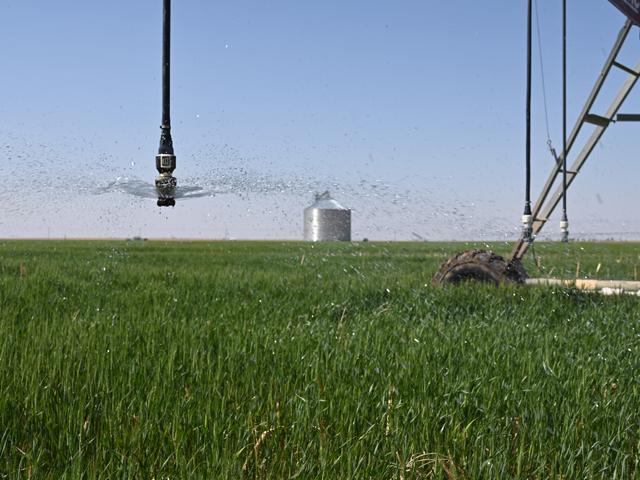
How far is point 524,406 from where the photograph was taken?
3131 millimetres

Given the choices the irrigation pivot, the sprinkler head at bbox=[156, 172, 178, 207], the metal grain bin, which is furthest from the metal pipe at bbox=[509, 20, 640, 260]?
the metal grain bin

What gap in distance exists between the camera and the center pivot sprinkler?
399 cm

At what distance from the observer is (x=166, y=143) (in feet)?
13.6

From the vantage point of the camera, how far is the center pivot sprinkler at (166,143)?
3988mm

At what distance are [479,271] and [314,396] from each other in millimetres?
5258

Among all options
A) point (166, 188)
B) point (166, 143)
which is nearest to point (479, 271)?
point (166, 188)

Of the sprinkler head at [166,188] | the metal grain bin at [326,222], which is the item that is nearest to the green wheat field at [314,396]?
the sprinkler head at [166,188]

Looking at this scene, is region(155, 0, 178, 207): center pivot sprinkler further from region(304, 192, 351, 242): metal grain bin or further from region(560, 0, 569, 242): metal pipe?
region(304, 192, 351, 242): metal grain bin

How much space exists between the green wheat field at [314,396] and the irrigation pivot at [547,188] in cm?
190

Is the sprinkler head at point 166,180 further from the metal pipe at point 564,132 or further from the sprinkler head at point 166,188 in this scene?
the metal pipe at point 564,132

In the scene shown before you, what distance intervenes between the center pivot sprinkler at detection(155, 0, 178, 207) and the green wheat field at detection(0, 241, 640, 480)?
90 centimetres

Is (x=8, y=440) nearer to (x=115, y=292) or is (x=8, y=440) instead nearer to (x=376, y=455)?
(x=376, y=455)

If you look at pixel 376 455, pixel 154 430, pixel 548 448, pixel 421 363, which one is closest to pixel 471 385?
pixel 421 363

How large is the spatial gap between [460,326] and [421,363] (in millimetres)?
1738
